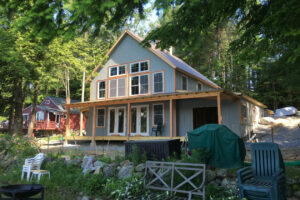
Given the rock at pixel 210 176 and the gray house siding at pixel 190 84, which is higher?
the gray house siding at pixel 190 84

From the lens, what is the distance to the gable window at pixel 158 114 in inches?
635

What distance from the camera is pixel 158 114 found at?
1630 cm

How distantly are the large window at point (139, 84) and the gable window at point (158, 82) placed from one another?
1.96 feet

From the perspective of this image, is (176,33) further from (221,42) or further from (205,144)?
(221,42)

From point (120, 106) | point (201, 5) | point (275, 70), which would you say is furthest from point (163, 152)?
point (120, 106)

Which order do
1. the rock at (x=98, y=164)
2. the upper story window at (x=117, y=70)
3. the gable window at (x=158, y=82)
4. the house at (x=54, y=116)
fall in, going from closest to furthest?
the rock at (x=98, y=164) → the gable window at (x=158, y=82) → the upper story window at (x=117, y=70) → the house at (x=54, y=116)

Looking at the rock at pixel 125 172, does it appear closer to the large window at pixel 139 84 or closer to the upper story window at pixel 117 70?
the large window at pixel 139 84

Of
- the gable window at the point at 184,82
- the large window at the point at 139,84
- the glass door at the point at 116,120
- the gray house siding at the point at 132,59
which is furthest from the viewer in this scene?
the glass door at the point at 116,120

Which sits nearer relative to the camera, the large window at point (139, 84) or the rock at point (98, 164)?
the rock at point (98, 164)

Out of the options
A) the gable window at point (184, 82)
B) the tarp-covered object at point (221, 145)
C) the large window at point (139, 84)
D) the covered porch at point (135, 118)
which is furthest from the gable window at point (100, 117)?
the tarp-covered object at point (221, 145)

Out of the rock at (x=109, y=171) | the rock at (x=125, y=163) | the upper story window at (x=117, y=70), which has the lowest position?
the rock at (x=109, y=171)

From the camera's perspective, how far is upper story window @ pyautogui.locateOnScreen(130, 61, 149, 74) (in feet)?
55.5

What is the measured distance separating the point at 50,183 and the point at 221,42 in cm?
2890

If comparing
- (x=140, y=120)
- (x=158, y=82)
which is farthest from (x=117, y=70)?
(x=140, y=120)
